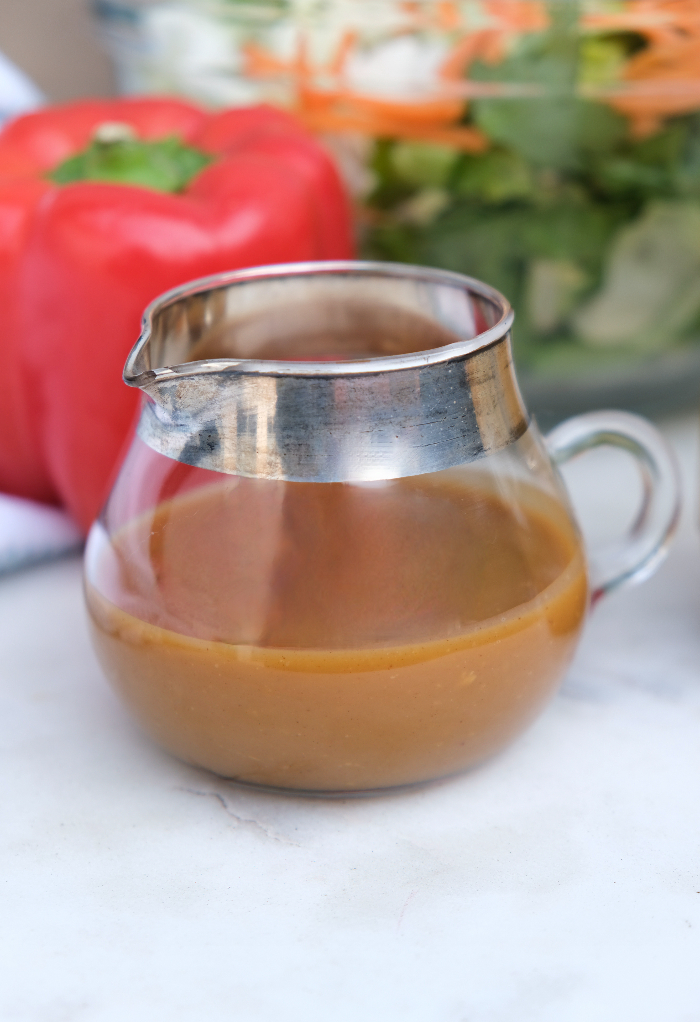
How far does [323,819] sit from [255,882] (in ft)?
0.18

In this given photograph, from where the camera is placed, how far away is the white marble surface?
0.50m

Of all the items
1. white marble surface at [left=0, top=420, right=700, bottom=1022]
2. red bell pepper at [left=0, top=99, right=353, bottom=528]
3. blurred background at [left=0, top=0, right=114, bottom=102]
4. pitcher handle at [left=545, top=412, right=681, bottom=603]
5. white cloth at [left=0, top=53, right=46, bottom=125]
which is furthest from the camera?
blurred background at [left=0, top=0, right=114, bottom=102]

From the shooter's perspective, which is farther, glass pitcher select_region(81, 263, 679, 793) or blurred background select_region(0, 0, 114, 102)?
blurred background select_region(0, 0, 114, 102)

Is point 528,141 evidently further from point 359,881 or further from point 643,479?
point 359,881

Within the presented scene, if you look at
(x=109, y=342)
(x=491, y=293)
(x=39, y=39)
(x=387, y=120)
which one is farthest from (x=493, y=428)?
(x=39, y=39)

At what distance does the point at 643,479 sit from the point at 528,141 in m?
0.39

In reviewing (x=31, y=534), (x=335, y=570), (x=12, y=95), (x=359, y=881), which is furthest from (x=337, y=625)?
(x=12, y=95)

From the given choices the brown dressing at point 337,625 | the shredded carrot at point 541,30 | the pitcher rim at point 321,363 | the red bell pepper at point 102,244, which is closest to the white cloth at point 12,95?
the red bell pepper at point 102,244

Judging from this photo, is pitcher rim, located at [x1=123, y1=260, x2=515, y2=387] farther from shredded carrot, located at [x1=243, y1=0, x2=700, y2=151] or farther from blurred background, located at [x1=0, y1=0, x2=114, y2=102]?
blurred background, located at [x1=0, y1=0, x2=114, y2=102]

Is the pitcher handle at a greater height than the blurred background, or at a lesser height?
lesser

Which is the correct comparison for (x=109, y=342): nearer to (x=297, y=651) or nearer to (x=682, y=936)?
(x=297, y=651)

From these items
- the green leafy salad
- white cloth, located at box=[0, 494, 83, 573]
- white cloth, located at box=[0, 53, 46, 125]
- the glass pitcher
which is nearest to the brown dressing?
the glass pitcher

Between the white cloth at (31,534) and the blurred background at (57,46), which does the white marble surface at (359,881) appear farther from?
the blurred background at (57,46)

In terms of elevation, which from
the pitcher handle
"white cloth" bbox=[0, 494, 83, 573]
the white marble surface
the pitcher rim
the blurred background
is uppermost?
the pitcher rim
